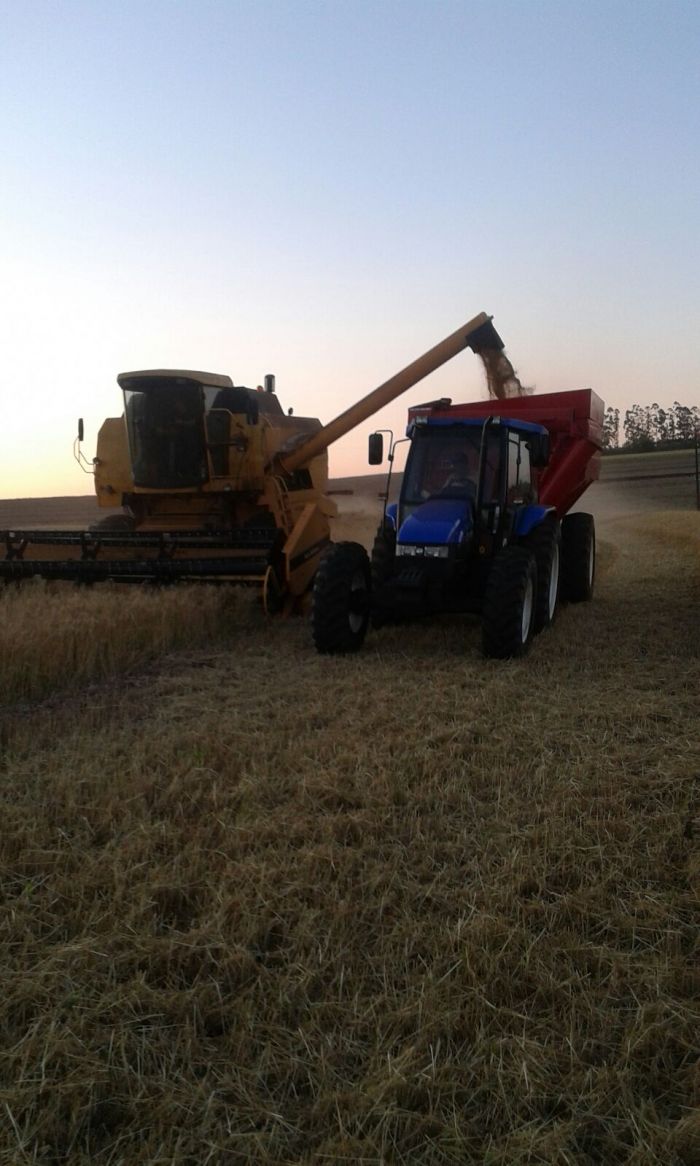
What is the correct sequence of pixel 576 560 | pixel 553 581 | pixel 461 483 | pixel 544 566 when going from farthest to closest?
1. pixel 576 560
2. pixel 553 581
3. pixel 544 566
4. pixel 461 483

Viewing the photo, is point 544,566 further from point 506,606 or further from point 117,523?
point 117,523

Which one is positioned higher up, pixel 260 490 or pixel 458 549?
pixel 260 490

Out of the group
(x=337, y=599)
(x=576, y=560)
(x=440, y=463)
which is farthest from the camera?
(x=576, y=560)

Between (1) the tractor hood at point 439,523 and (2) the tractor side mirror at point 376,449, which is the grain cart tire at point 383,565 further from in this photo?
(2) the tractor side mirror at point 376,449

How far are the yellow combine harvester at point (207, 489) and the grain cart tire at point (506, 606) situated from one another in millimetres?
2551

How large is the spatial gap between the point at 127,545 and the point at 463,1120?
7.76 meters

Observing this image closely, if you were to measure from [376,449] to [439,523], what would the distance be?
1042 mm

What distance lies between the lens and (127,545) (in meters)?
9.03

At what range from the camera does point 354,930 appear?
2574 millimetres

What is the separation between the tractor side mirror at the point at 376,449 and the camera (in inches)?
282

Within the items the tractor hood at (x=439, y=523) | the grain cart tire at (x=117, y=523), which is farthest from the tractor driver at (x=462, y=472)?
the grain cart tire at (x=117, y=523)

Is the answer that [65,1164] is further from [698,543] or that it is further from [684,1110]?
[698,543]

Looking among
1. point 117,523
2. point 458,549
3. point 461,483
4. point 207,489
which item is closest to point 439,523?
point 458,549

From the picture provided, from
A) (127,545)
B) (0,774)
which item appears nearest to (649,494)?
(127,545)
